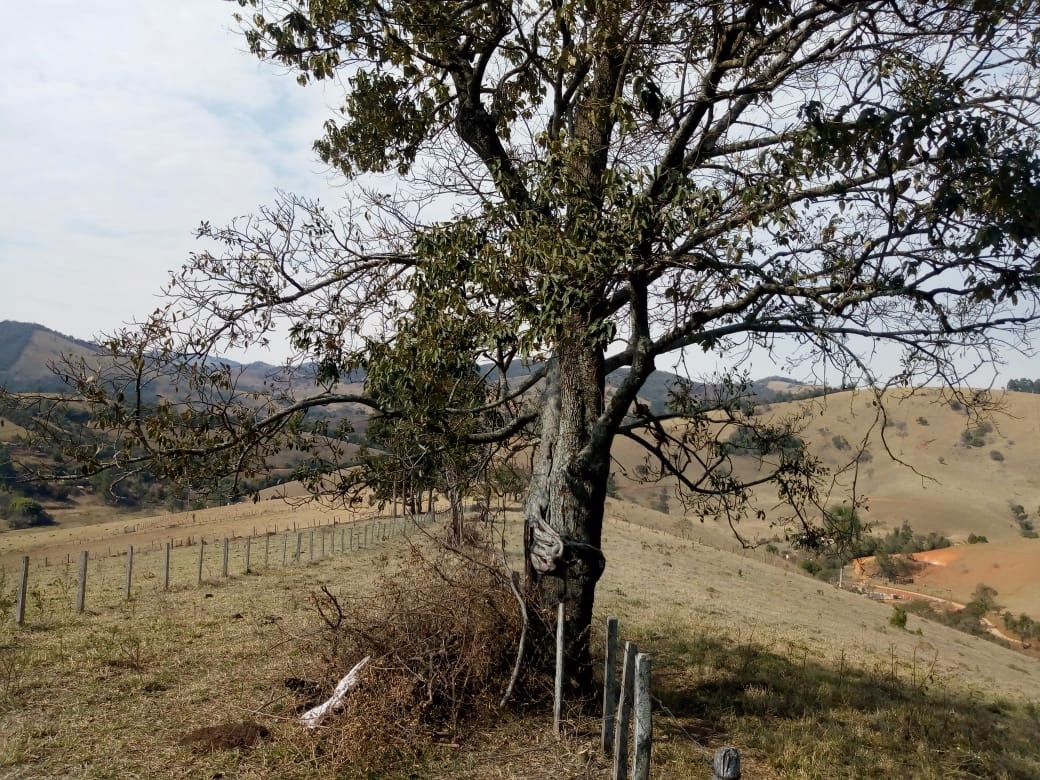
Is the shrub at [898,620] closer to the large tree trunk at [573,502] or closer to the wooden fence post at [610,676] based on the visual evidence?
the large tree trunk at [573,502]

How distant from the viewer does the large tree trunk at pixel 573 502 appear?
858 cm

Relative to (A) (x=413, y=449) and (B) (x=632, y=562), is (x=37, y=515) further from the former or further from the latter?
(A) (x=413, y=449)

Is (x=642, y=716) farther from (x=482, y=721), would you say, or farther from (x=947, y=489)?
(x=947, y=489)

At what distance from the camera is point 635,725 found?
5824 millimetres

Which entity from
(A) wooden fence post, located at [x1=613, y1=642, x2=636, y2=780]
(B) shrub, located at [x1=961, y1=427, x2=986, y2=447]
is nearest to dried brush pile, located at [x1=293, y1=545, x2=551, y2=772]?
(A) wooden fence post, located at [x1=613, y1=642, x2=636, y2=780]

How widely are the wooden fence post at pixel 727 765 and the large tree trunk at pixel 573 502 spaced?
4.27 metres

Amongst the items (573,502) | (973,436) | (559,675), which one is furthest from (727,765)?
(973,436)

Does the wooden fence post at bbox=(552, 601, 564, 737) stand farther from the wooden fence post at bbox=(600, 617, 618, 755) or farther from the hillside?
the hillside

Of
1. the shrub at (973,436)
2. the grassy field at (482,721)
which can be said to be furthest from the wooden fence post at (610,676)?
the shrub at (973,436)

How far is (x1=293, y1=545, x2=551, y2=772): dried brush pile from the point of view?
7.38 metres

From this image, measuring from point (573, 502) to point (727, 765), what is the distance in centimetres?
462

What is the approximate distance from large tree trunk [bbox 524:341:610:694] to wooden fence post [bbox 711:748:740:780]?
4.27 metres

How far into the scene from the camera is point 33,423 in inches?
305

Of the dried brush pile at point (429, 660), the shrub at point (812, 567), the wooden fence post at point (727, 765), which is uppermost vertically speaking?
the wooden fence post at point (727, 765)
